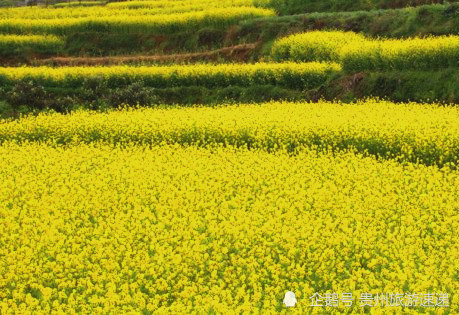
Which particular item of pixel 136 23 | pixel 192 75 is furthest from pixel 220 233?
pixel 136 23

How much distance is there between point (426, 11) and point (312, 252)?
2028 cm

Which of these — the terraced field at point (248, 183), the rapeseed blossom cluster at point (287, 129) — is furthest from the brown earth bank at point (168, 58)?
the rapeseed blossom cluster at point (287, 129)

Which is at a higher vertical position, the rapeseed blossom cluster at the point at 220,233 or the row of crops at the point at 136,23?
the row of crops at the point at 136,23

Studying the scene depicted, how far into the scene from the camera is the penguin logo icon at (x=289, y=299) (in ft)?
26.0

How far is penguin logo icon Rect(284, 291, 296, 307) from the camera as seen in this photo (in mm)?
7914

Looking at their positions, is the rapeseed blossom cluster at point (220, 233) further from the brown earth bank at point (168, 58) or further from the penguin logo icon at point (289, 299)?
the brown earth bank at point (168, 58)

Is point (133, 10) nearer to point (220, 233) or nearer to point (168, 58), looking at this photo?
point (168, 58)

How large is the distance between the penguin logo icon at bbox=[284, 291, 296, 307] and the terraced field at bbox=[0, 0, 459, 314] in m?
0.07

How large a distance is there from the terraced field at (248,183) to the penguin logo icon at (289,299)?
74mm

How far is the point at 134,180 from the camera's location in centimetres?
1308

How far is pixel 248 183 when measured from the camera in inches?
504

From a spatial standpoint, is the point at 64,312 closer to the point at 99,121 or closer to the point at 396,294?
the point at 396,294

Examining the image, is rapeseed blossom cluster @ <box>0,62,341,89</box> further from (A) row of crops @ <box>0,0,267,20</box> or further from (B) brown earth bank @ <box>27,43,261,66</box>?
(A) row of crops @ <box>0,0,267,20</box>

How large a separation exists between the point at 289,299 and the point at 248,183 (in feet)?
16.4
